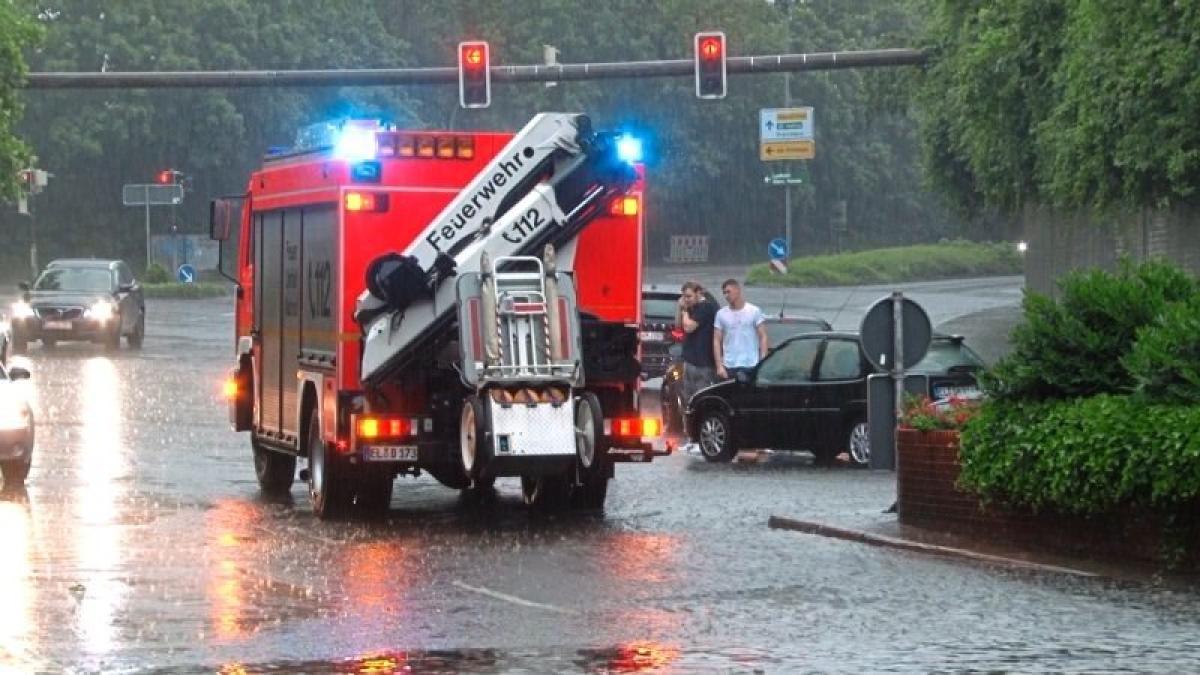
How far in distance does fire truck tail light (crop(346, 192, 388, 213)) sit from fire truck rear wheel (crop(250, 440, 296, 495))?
3.91m

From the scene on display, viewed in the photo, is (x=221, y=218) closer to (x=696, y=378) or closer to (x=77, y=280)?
(x=696, y=378)

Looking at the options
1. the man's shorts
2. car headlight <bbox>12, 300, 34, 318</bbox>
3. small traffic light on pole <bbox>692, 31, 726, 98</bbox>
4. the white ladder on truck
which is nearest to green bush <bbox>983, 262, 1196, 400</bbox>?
the white ladder on truck

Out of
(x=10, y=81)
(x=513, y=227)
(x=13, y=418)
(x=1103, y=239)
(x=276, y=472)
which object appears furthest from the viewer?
(x=10, y=81)

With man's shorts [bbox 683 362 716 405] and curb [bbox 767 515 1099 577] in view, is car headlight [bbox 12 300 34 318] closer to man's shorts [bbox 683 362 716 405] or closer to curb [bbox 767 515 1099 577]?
man's shorts [bbox 683 362 716 405]

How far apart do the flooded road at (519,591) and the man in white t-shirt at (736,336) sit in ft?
12.8

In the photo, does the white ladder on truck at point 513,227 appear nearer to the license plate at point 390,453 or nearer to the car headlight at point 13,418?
the license plate at point 390,453

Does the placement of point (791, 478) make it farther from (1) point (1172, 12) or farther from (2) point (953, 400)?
(1) point (1172, 12)

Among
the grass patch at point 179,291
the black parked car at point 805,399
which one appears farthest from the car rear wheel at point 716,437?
the grass patch at point 179,291

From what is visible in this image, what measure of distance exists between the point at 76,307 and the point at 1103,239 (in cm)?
1855

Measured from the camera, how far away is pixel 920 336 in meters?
18.0

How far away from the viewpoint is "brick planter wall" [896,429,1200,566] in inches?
597

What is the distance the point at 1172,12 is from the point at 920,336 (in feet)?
50.4

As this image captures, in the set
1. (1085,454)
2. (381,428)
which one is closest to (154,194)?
(381,428)

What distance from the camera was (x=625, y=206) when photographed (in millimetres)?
19234
